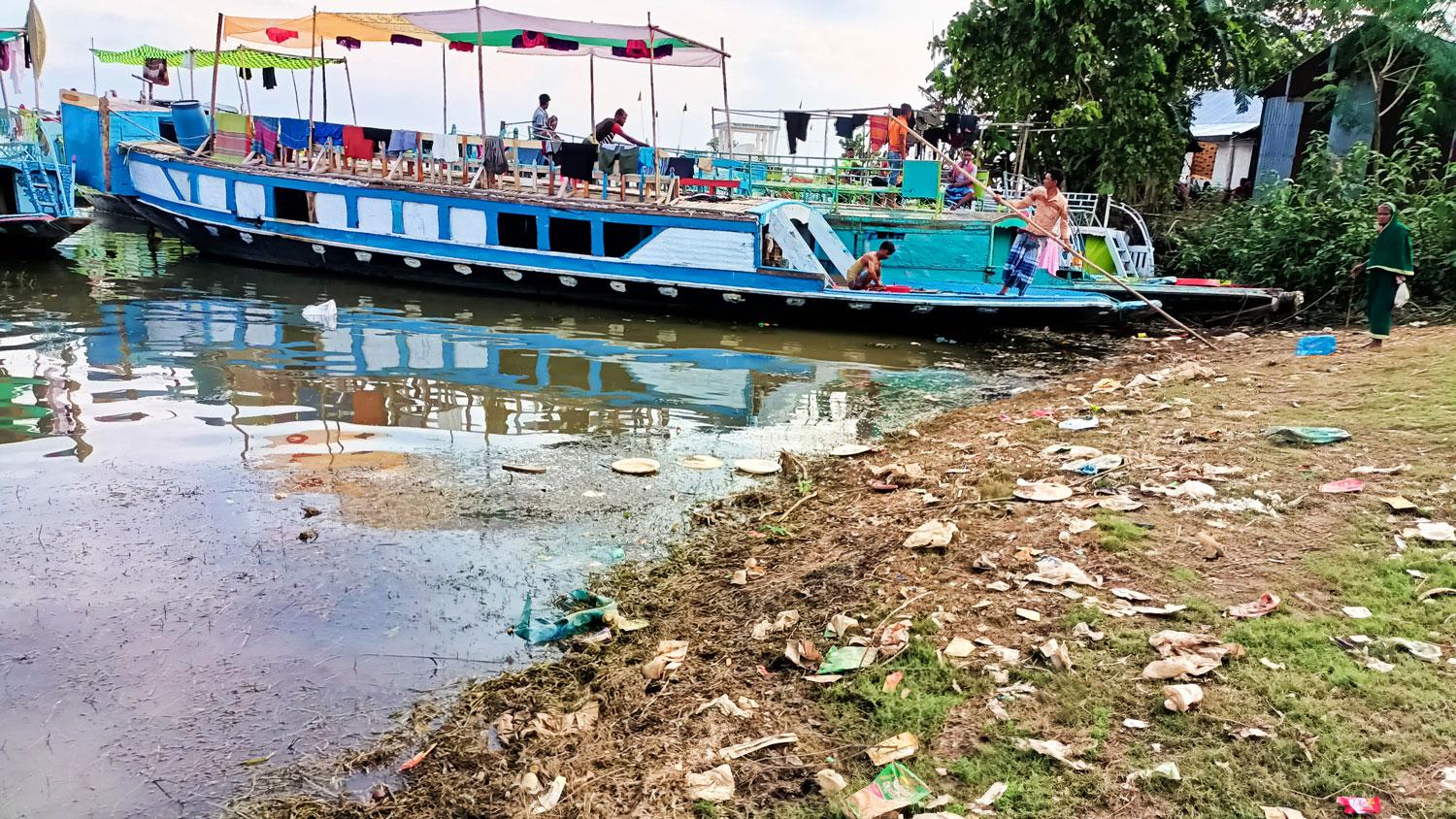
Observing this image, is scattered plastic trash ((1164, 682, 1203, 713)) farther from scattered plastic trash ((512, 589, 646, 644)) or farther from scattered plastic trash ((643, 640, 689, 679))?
scattered plastic trash ((512, 589, 646, 644))

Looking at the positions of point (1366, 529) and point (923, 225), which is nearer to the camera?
point (1366, 529)

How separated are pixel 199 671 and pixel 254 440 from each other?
370 cm

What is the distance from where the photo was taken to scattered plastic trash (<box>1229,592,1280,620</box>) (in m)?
3.75

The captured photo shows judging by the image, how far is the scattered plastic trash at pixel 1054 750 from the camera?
3.01m

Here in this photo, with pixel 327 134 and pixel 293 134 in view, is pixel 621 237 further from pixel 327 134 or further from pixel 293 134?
pixel 293 134

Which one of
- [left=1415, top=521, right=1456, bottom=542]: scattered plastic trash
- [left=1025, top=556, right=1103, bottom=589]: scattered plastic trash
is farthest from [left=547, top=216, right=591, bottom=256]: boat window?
[left=1415, top=521, right=1456, bottom=542]: scattered plastic trash

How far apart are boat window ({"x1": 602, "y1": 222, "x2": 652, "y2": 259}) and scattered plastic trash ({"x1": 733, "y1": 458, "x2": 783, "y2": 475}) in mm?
7258

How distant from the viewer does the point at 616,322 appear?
13.8 metres

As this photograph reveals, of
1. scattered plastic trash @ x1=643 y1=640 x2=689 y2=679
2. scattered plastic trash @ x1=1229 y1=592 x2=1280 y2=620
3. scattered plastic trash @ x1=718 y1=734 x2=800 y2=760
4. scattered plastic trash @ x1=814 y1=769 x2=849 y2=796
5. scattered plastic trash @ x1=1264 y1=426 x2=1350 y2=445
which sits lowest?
scattered plastic trash @ x1=643 y1=640 x2=689 y2=679

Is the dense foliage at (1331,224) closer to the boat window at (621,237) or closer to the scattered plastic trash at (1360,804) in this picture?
the boat window at (621,237)

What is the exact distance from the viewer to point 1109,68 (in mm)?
16531

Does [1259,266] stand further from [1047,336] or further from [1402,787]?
[1402,787]

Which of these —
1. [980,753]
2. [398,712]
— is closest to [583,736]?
[398,712]

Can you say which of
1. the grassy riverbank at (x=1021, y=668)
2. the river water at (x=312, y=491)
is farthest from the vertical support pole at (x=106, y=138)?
the grassy riverbank at (x=1021, y=668)
